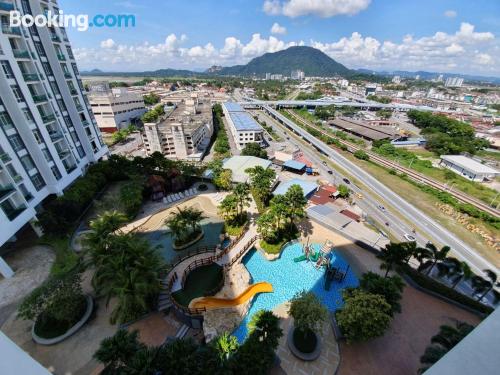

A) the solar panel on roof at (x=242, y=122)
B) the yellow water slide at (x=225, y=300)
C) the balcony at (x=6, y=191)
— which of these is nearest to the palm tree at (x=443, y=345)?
the yellow water slide at (x=225, y=300)

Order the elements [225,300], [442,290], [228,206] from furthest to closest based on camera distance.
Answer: [228,206] < [442,290] < [225,300]

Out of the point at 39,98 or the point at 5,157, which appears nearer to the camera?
the point at 5,157

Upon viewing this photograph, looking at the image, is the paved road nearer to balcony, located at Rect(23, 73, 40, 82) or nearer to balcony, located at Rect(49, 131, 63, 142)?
balcony, located at Rect(49, 131, 63, 142)

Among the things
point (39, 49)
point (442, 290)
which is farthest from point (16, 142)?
point (442, 290)

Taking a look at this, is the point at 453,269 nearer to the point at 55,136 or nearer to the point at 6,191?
the point at 6,191

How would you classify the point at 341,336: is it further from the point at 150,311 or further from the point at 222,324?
the point at 150,311

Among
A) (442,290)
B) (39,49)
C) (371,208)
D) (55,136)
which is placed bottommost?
(371,208)

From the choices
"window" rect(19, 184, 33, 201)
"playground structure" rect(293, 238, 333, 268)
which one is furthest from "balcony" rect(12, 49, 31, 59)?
"playground structure" rect(293, 238, 333, 268)
